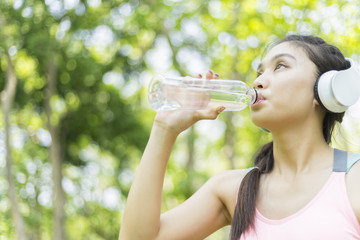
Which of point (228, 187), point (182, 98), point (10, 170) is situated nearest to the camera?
point (182, 98)

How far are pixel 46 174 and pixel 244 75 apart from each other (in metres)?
6.02

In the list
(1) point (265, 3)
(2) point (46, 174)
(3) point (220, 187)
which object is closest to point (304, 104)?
(3) point (220, 187)

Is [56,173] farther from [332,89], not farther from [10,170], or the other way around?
[332,89]

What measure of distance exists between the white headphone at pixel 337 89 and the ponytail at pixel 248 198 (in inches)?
12.9

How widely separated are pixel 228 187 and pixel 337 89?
548mm

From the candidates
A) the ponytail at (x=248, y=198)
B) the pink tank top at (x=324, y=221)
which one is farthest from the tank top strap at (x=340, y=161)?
the ponytail at (x=248, y=198)

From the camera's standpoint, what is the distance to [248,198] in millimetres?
1884

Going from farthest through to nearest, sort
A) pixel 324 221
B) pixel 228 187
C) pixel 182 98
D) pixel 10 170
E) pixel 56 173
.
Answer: pixel 56 173
pixel 10 170
pixel 228 187
pixel 182 98
pixel 324 221

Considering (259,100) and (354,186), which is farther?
(259,100)

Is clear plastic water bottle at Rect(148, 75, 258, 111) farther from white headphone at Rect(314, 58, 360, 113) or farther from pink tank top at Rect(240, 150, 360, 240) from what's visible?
pink tank top at Rect(240, 150, 360, 240)

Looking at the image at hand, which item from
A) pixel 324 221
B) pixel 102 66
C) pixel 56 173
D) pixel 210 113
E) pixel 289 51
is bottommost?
pixel 324 221

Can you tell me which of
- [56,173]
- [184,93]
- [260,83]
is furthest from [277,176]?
[56,173]

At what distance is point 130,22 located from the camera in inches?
430

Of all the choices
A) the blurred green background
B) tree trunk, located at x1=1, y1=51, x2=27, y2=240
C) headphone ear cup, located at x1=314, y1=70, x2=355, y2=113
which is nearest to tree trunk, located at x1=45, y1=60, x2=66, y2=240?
the blurred green background
